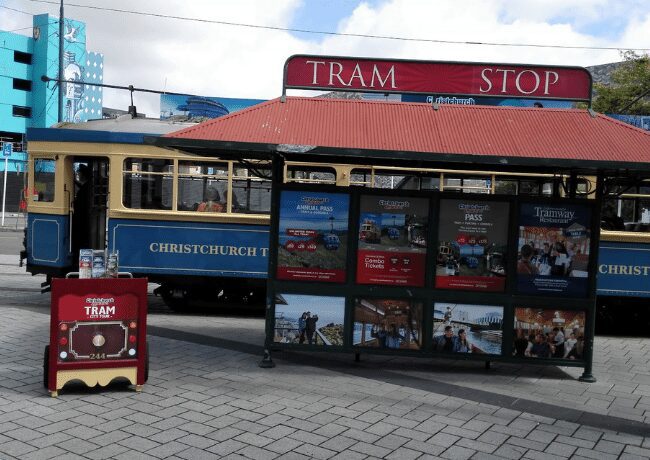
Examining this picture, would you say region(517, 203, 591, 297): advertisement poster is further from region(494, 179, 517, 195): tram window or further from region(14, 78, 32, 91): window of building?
region(14, 78, 32, 91): window of building

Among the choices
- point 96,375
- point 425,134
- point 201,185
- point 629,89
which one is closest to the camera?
point 96,375

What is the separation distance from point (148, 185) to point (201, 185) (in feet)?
2.76

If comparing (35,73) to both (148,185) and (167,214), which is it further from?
(167,214)

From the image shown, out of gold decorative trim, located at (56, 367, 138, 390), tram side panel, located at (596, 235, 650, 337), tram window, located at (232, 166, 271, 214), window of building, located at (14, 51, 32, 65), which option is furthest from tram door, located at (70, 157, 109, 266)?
window of building, located at (14, 51, 32, 65)

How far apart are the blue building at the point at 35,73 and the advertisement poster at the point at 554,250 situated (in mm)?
43552

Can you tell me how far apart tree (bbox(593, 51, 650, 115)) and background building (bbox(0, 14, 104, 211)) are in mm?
34286

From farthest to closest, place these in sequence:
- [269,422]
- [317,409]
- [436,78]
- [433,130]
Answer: [436,78]
[433,130]
[317,409]
[269,422]

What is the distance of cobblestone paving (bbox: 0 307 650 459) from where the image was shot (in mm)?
4992

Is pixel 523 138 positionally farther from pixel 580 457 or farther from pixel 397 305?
pixel 580 457

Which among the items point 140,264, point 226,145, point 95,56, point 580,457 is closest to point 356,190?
point 226,145

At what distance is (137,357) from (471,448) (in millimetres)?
3172

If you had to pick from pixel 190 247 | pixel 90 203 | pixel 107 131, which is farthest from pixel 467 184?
pixel 90 203

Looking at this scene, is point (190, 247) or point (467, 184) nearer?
point (467, 184)

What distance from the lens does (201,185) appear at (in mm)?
10602
